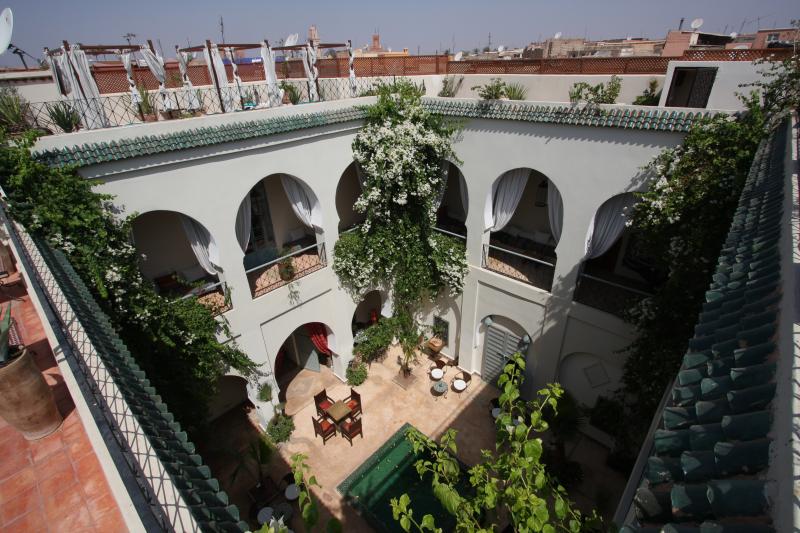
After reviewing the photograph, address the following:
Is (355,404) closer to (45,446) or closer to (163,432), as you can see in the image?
(45,446)

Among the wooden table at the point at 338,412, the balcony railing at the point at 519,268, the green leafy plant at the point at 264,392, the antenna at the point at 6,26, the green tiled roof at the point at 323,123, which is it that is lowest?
the wooden table at the point at 338,412

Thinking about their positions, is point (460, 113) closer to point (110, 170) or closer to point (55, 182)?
point (110, 170)

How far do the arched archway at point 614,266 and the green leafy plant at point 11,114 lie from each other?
1091 centimetres

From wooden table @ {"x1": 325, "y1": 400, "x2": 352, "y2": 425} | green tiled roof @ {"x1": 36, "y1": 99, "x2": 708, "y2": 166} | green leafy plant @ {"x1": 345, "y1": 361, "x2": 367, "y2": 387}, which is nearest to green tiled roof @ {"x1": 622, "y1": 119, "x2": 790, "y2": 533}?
green tiled roof @ {"x1": 36, "y1": 99, "x2": 708, "y2": 166}

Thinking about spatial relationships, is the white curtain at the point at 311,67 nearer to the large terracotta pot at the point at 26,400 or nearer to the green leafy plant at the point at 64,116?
the green leafy plant at the point at 64,116

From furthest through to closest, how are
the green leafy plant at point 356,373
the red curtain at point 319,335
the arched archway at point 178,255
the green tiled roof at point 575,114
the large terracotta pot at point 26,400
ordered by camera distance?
the green leafy plant at point 356,373
the red curtain at point 319,335
the arched archway at point 178,255
the green tiled roof at point 575,114
the large terracotta pot at point 26,400

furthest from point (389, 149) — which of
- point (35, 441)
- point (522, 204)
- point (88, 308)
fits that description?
point (35, 441)

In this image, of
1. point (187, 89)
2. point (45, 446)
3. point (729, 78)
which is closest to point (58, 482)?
point (45, 446)

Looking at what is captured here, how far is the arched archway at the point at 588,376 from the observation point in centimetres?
1032

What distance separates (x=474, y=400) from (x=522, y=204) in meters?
6.01

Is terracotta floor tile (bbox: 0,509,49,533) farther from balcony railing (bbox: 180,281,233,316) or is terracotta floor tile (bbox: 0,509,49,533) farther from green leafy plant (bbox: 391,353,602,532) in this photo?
balcony railing (bbox: 180,281,233,316)

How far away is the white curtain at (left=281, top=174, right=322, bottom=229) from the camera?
10.4 meters

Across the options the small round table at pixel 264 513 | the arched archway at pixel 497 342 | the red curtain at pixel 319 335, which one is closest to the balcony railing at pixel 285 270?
the red curtain at pixel 319 335

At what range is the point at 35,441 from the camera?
4152 mm
